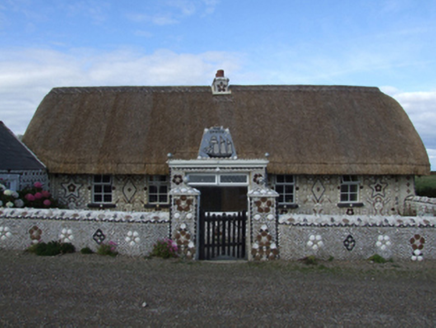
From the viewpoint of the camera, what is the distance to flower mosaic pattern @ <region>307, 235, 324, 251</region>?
892 centimetres

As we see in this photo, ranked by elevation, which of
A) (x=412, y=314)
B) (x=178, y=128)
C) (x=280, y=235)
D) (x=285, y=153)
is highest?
(x=178, y=128)

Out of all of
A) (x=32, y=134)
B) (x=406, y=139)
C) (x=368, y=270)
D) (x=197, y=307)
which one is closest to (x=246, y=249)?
(x=368, y=270)

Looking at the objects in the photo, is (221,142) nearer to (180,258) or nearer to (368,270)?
(180,258)

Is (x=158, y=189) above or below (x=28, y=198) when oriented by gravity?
above

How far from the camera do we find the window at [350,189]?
580 inches

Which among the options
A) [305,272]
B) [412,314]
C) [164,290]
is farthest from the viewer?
[305,272]

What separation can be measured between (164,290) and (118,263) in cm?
226

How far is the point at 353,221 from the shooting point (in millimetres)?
8992

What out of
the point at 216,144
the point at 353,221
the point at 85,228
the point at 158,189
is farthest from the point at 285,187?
the point at 85,228

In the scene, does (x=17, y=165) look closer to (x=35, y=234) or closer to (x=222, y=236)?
(x=35, y=234)

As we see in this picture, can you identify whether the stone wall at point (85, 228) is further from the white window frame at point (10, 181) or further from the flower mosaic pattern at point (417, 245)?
the flower mosaic pattern at point (417, 245)

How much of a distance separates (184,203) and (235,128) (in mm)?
6939

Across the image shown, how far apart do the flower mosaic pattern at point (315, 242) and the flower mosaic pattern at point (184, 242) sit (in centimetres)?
282

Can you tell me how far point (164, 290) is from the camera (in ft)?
21.7
